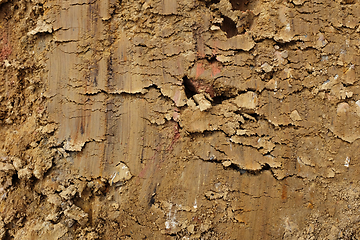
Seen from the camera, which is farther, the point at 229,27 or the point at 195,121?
the point at 229,27

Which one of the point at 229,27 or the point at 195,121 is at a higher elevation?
the point at 229,27

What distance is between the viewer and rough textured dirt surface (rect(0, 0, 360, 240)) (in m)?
1.93

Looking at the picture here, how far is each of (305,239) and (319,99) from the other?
112cm

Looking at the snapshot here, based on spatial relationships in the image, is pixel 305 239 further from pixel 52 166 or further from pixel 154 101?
pixel 52 166

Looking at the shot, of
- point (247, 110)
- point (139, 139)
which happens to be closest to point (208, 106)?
→ point (247, 110)

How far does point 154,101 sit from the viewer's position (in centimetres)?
193

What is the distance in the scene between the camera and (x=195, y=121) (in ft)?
6.31

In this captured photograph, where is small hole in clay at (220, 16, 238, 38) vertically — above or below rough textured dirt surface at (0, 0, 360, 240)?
above

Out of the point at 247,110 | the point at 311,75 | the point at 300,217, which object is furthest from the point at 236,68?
the point at 300,217

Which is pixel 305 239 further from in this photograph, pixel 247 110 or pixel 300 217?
pixel 247 110

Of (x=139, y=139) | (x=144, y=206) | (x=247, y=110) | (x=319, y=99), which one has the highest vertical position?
(x=319, y=99)

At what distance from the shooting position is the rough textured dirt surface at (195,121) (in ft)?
6.32

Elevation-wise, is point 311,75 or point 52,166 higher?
point 311,75

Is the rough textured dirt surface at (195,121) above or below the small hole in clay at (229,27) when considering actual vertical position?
below
